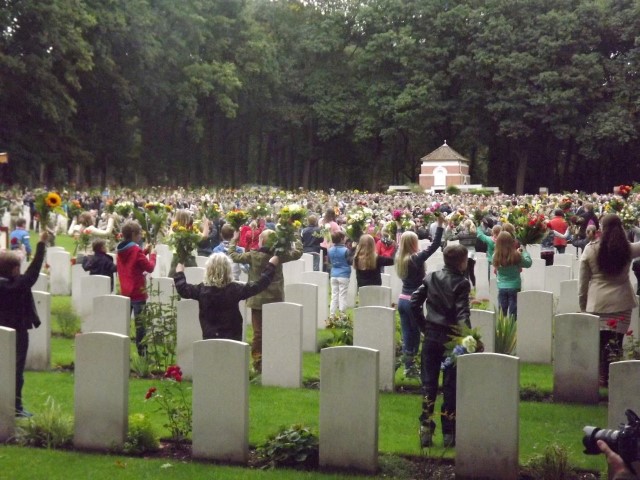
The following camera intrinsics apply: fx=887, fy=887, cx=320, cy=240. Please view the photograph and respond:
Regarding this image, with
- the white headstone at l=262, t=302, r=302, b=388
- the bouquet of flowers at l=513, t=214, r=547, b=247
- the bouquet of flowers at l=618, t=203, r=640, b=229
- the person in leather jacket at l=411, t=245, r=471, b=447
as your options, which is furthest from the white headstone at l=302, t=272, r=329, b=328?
the person in leather jacket at l=411, t=245, r=471, b=447

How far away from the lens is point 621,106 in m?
60.3

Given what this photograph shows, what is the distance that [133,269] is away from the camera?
1166 cm

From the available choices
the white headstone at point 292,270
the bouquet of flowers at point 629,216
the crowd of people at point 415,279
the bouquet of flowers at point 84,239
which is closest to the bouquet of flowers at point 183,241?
the crowd of people at point 415,279

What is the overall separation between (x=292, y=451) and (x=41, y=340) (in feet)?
16.3

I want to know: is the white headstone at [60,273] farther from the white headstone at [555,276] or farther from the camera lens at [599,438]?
the camera lens at [599,438]

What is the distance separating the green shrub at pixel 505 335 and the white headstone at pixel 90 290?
233 inches

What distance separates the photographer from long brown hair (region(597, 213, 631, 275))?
32.1ft

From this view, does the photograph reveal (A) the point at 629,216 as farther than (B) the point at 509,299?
Yes

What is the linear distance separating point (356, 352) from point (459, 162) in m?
52.0

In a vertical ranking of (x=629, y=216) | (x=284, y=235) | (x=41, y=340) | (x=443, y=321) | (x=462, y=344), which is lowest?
(x=41, y=340)

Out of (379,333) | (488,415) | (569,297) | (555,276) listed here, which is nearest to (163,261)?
(555,276)

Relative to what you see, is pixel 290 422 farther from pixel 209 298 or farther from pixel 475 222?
pixel 475 222

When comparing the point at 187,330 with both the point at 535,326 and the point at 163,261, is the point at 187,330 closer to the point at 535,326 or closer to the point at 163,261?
the point at 535,326

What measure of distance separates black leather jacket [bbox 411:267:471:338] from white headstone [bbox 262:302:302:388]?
2493 mm
